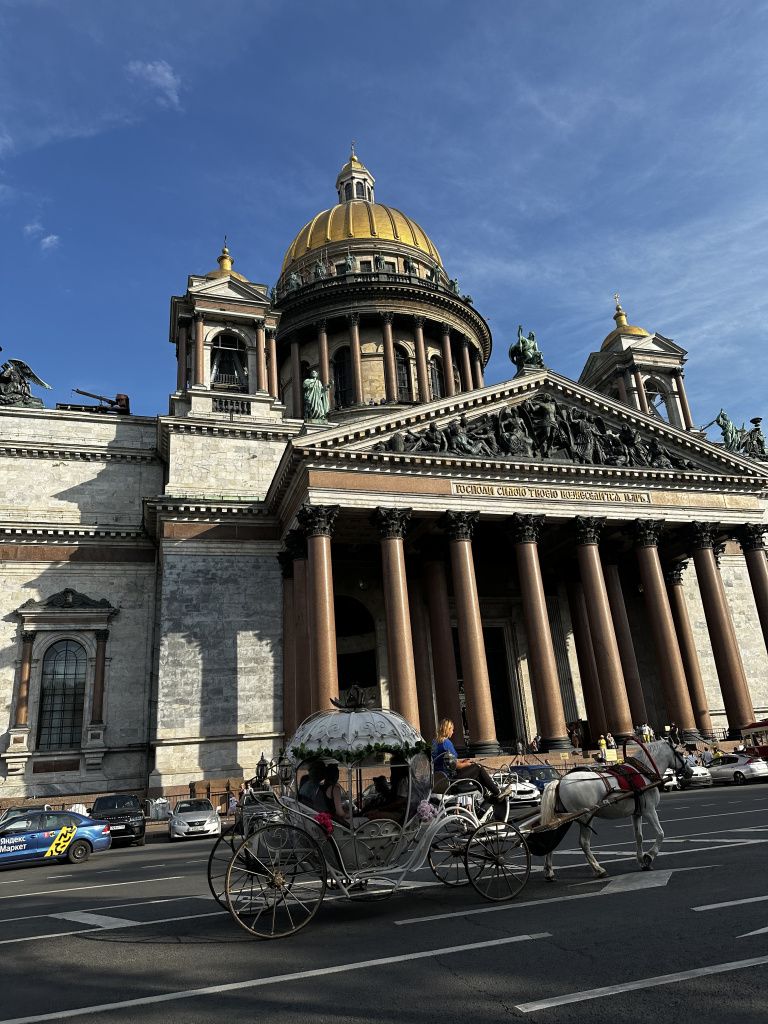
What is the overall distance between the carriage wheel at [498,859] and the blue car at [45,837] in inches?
572

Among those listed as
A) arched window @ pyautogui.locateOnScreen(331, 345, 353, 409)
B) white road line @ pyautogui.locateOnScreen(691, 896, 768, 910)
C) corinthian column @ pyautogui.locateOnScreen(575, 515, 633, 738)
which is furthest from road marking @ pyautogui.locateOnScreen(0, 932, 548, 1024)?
arched window @ pyautogui.locateOnScreen(331, 345, 353, 409)

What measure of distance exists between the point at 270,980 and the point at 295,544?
24.2m

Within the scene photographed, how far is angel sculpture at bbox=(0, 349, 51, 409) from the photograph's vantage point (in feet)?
121

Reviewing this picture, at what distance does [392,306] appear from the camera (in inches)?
1957

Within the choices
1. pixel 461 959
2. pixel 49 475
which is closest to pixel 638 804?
pixel 461 959

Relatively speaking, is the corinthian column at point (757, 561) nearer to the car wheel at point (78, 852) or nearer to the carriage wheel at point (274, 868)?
the car wheel at point (78, 852)

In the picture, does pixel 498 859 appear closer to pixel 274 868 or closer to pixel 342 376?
pixel 274 868

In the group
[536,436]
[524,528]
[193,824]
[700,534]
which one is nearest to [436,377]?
[536,436]

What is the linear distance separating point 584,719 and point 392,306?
29040 millimetres

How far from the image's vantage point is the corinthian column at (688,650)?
31.0 m

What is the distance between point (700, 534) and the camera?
109 feet

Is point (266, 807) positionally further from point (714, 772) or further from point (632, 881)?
point (714, 772)

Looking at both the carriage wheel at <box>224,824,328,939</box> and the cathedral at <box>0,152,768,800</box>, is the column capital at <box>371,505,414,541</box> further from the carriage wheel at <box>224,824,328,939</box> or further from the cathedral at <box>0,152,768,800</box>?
the carriage wheel at <box>224,824,328,939</box>

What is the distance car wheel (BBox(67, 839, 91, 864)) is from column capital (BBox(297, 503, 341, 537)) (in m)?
12.1
